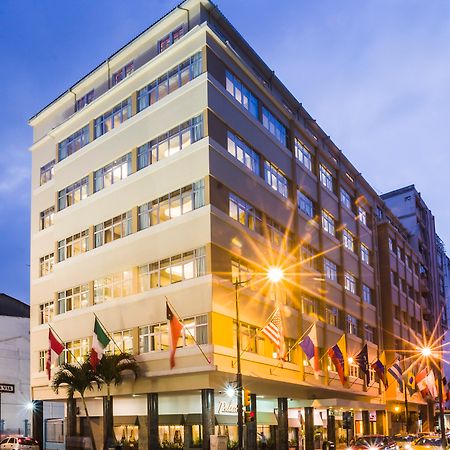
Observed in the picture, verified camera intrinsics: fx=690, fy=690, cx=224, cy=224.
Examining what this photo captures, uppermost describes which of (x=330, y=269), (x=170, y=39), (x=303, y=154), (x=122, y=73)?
(x=170, y=39)

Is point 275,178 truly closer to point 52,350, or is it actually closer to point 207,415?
point 207,415

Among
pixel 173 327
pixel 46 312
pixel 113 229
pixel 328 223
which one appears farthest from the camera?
pixel 328 223

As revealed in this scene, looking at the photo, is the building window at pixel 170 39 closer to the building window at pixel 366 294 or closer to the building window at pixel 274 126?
the building window at pixel 274 126

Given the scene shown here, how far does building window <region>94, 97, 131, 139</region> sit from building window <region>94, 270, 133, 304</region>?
36.8 feet

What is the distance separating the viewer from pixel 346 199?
70312mm

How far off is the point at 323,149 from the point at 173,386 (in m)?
30.1

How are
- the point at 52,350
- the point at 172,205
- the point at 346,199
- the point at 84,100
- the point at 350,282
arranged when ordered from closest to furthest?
the point at 172,205 → the point at 52,350 → the point at 84,100 → the point at 350,282 → the point at 346,199

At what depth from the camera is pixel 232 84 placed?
1868 inches

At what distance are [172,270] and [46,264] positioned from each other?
57.3 ft

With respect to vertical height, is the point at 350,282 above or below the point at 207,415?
above

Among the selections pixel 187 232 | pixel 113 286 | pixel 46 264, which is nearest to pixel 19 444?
pixel 46 264

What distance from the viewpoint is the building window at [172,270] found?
42406 mm

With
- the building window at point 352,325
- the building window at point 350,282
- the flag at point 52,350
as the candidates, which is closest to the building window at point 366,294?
the building window at point 350,282

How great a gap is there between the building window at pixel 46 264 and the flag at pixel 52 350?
24.6 feet
